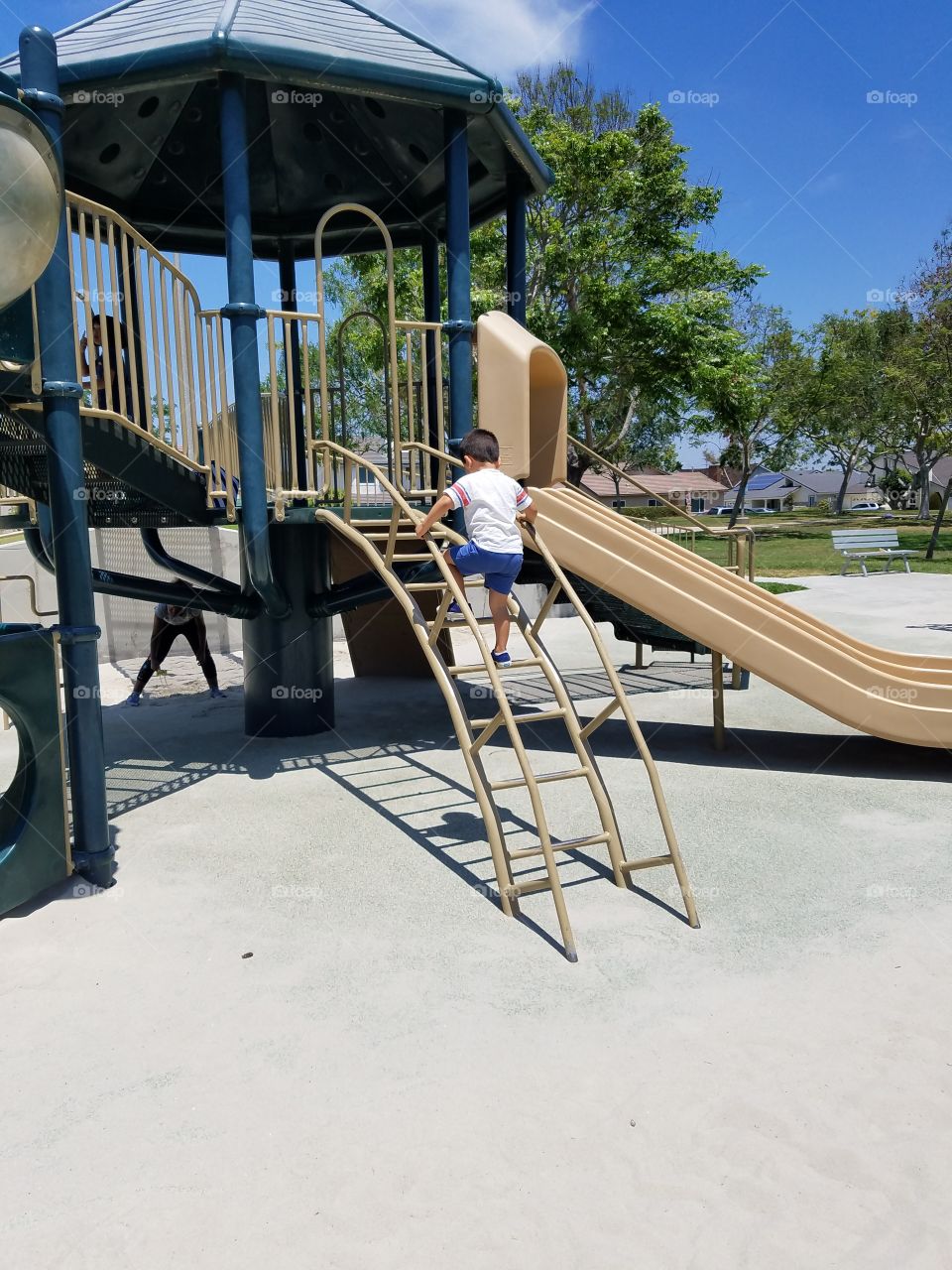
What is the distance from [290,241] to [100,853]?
7.60 m

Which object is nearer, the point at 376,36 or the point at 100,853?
the point at 100,853

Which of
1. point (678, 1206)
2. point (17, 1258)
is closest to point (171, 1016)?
point (17, 1258)

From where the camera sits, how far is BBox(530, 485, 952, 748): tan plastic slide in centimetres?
668

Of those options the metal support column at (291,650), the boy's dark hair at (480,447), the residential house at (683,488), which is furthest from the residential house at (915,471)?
the boy's dark hair at (480,447)

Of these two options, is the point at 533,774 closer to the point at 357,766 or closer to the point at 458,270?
the point at 357,766

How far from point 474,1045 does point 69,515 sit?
323 centimetres

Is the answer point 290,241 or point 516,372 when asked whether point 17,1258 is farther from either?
point 290,241

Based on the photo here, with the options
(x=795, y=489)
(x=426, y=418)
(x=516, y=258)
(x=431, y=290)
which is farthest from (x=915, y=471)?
(x=426, y=418)

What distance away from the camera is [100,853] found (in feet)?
16.4

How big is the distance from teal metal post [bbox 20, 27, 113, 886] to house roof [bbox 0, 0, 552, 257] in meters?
1.90

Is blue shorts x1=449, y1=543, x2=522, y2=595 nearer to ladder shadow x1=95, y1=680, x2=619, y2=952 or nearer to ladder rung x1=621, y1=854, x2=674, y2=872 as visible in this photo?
ladder shadow x1=95, y1=680, x2=619, y2=952

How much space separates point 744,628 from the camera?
6777mm

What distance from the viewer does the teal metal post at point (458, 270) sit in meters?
7.28

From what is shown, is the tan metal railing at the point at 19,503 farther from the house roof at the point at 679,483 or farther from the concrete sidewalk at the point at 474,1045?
the house roof at the point at 679,483
